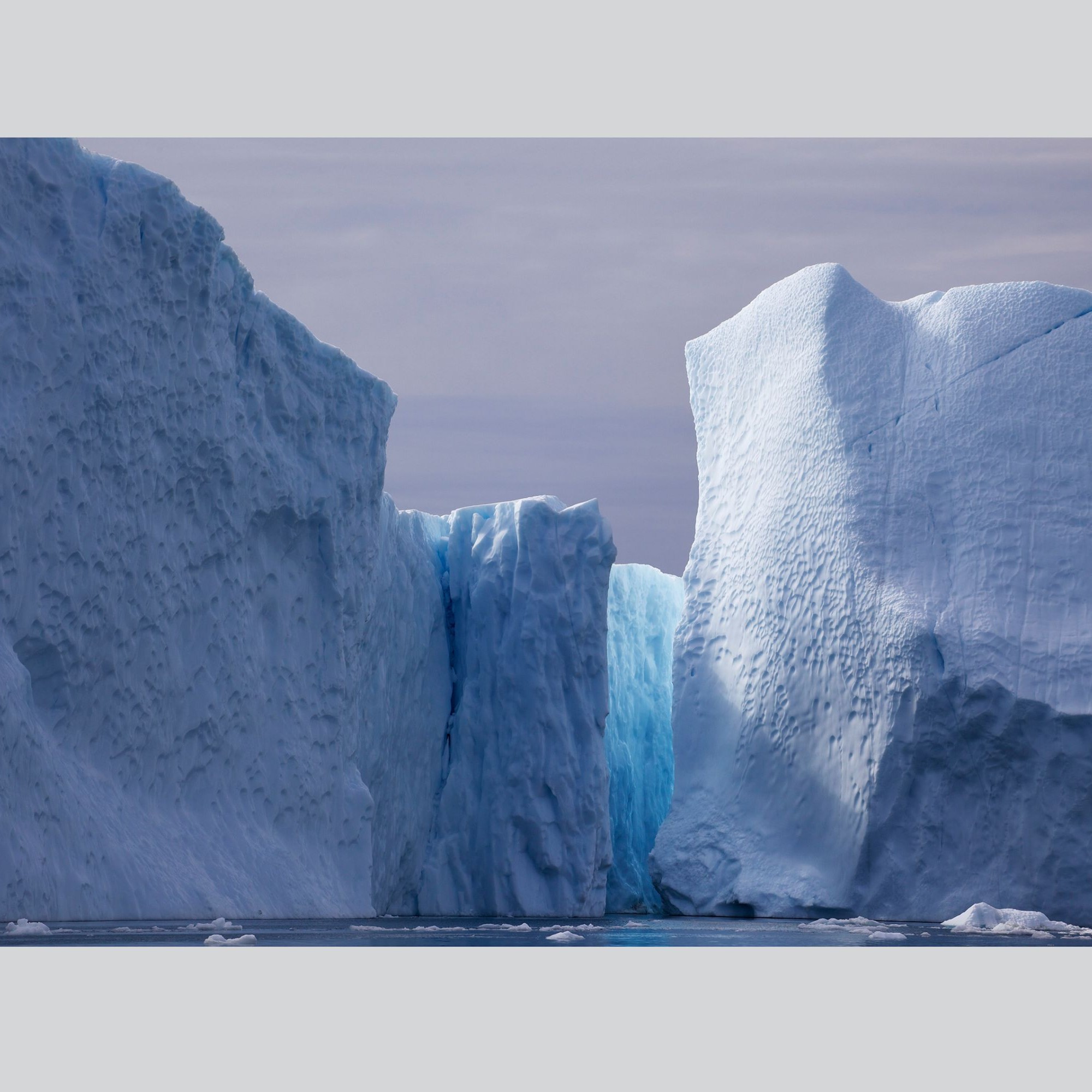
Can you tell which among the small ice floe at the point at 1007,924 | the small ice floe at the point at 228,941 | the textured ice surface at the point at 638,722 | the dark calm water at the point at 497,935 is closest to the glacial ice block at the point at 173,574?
the dark calm water at the point at 497,935

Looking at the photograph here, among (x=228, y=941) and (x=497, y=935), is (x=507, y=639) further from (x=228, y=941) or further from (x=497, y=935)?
(x=228, y=941)

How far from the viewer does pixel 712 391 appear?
55.7ft

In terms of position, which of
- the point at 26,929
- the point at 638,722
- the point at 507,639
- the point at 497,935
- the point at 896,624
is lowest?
the point at 497,935

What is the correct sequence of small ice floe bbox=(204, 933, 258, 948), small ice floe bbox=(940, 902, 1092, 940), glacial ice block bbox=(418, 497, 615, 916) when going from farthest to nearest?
glacial ice block bbox=(418, 497, 615, 916), small ice floe bbox=(940, 902, 1092, 940), small ice floe bbox=(204, 933, 258, 948)

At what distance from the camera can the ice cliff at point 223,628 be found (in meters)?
9.49

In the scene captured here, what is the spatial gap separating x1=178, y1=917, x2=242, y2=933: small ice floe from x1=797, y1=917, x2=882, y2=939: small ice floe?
4644mm

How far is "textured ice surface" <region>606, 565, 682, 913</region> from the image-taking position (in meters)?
16.8

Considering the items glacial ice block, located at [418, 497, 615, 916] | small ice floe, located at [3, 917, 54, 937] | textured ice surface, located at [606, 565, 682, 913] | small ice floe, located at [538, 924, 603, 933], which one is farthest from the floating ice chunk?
small ice floe, located at [3, 917, 54, 937]

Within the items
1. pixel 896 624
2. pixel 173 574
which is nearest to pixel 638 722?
pixel 896 624

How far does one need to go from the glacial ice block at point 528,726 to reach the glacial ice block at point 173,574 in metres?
1.15

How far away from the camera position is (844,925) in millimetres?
12555

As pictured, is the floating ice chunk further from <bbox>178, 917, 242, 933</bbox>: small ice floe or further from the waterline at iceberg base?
<bbox>178, 917, 242, 933</bbox>: small ice floe

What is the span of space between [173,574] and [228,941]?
11.5ft

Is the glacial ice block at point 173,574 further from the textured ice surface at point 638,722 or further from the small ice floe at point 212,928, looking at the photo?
the textured ice surface at point 638,722
